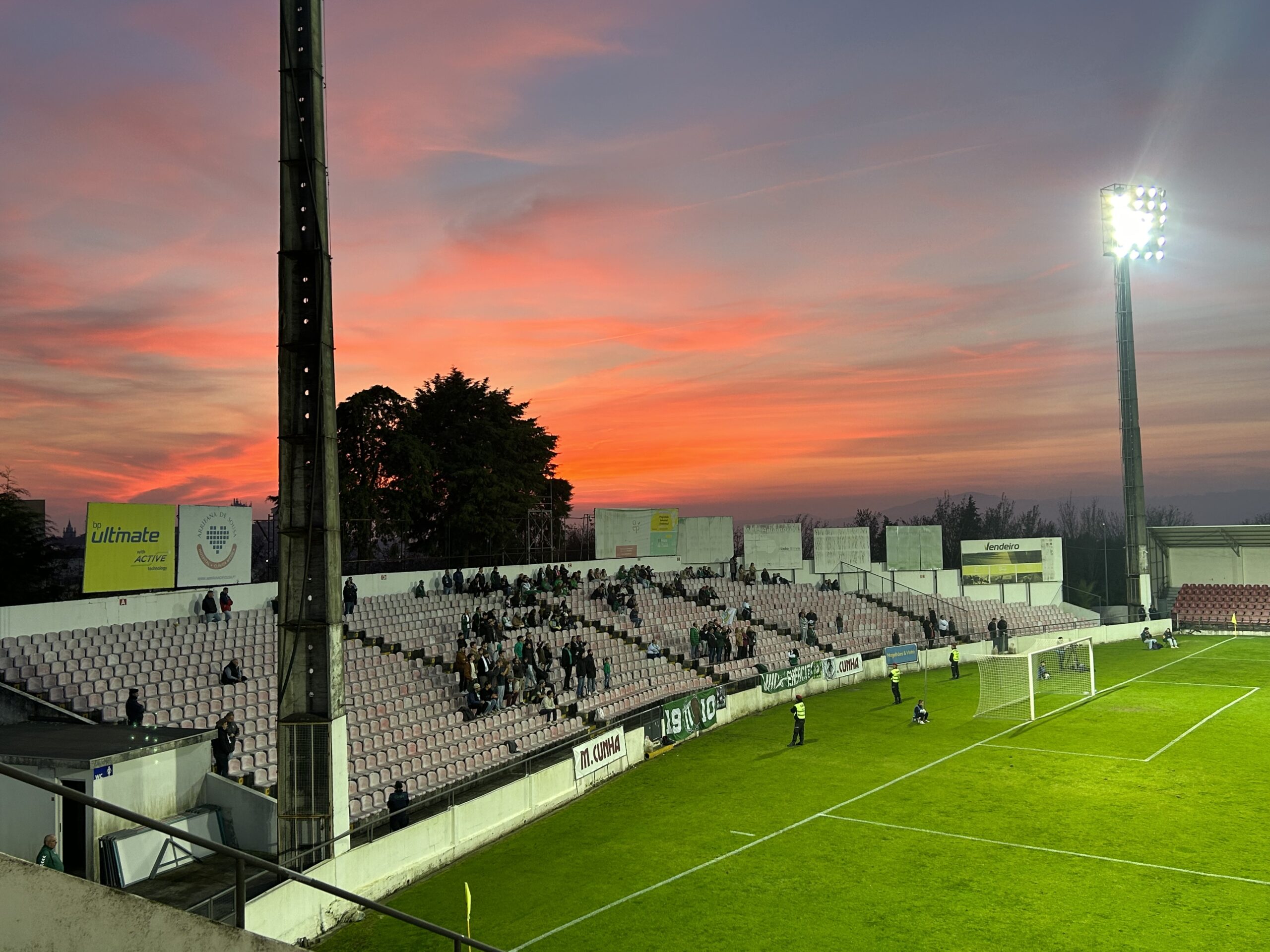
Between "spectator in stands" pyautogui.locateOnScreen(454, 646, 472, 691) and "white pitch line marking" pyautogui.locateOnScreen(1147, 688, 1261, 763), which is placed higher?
"spectator in stands" pyautogui.locateOnScreen(454, 646, 472, 691)

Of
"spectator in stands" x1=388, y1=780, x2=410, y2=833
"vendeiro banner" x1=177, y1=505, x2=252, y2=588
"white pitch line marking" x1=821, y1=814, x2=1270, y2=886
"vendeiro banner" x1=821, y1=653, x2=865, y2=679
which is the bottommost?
"white pitch line marking" x1=821, y1=814, x2=1270, y2=886

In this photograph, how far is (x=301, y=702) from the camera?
1817 centimetres

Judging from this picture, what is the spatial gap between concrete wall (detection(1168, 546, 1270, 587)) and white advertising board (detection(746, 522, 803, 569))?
31313 millimetres

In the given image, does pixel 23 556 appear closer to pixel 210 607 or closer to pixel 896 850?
pixel 210 607

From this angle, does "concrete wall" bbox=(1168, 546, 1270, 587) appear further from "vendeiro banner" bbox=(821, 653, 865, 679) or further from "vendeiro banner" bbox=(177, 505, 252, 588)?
"vendeiro banner" bbox=(177, 505, 252, 588)

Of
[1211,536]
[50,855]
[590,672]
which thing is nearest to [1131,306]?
[1211,536]

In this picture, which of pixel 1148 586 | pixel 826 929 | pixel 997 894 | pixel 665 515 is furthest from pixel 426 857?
pixel 1148 586

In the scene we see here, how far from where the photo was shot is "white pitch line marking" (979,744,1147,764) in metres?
28.4

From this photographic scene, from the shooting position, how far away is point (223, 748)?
19812 millimetres

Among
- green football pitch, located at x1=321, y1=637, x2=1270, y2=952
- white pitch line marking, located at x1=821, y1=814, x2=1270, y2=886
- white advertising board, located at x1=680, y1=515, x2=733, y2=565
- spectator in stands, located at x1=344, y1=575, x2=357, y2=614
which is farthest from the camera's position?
white advertising board, located at x1=680, y1=515, x2=733, y2=565

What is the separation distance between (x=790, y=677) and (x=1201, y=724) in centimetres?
1433

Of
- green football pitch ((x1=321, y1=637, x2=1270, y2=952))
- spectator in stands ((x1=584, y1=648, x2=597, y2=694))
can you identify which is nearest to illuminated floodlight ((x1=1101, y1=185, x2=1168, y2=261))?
green football pitch ((x1=321, y1=637, x2=1270, y2=952))

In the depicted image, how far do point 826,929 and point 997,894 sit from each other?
3.76 m

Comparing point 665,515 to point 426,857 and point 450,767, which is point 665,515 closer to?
point 450,767
